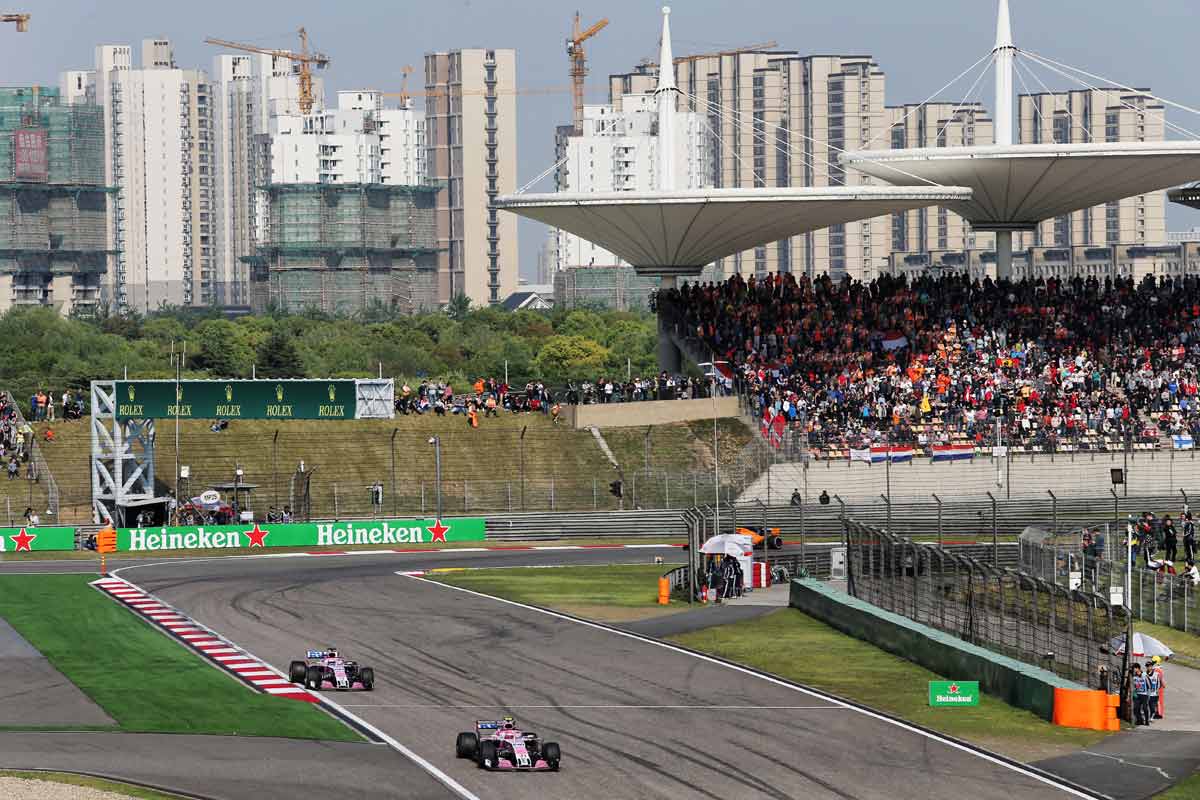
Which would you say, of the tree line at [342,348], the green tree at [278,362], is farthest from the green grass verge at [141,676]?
the green tree at [278,362]

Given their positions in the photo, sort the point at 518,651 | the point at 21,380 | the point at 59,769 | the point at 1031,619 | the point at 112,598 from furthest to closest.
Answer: the point at 21,380
the point at 112,598
the point at 518,651
the point at 1031,619
the point at 59,769

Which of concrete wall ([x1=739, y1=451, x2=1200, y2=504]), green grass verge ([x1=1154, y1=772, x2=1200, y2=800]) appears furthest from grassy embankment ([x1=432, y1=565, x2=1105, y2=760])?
concrete wall ([x1=739, y1=451, x2=1200, y2=504])

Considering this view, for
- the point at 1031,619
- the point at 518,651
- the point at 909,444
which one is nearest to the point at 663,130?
the point at 909,444

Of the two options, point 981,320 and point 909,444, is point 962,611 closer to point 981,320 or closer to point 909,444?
point 909,444

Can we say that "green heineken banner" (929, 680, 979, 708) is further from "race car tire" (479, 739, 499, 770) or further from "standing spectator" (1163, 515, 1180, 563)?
"standing spectator" (1163, 515, 1180, 563)

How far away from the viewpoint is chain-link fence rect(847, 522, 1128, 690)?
3100cm

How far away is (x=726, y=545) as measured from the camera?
1852 inches

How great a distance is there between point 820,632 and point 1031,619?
923 centimetres

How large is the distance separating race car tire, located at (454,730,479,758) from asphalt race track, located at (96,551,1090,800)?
7.8 inches

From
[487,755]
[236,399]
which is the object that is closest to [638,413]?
[236,399]

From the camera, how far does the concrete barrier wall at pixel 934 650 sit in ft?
103

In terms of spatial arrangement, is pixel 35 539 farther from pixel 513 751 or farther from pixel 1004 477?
pixel 513 751

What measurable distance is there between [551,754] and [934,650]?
11226 mm

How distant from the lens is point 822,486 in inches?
2601
